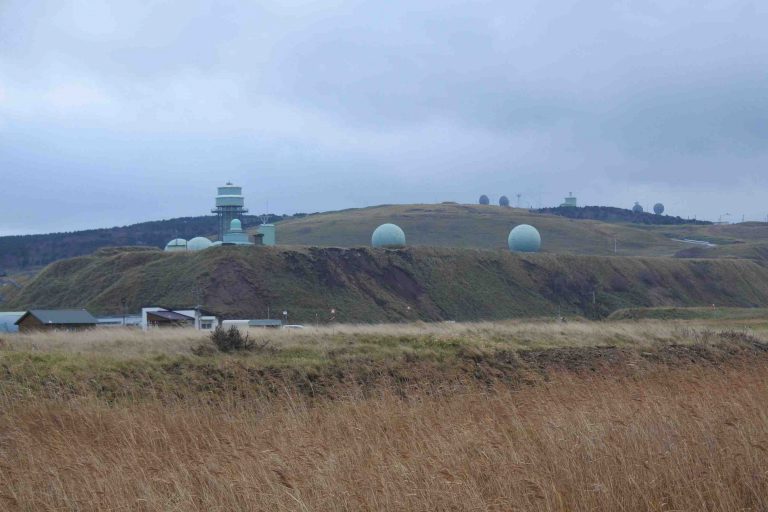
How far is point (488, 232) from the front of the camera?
13700cm

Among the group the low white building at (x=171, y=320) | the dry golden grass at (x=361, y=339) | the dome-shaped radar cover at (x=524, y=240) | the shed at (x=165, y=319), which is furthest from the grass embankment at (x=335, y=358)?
the dome-shaped radar cover at (x=524, y=240)

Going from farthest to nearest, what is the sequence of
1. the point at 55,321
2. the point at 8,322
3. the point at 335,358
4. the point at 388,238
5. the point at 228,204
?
the point at 228,204, the point at 388,238, the point at 8,322, the point at 55,321, the point at 335,358

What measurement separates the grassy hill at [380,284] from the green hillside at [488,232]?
3028 cm

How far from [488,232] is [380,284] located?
63094 millimetres

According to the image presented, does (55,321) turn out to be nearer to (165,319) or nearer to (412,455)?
(165,319)

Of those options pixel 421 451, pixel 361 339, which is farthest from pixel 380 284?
pixel 421 451

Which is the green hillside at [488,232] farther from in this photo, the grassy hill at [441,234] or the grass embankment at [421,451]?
the grass embankment at [421,451]

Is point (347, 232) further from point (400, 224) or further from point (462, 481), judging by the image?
point (462, 481)

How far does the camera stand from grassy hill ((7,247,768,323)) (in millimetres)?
68062

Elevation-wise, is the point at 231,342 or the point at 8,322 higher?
the point at 231,342

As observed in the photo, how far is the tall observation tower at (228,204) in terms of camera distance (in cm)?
11319

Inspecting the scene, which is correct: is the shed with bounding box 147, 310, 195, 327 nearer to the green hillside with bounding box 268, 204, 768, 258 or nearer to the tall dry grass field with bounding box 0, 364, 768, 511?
the tall dry grass field with bounding box 0, 364, 768, 511

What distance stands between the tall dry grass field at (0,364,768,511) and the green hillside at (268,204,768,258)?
11010 centimetres

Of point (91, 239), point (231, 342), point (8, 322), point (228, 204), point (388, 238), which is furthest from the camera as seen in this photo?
point (91, 239)
